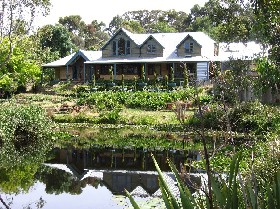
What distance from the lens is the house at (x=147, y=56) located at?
47.2 m

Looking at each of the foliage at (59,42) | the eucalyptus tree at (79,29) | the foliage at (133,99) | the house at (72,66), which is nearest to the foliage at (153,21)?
the eucalyptus tree at (79,29)

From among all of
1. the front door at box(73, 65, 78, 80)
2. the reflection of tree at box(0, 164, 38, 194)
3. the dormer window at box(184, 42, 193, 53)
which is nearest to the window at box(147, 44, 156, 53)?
the dormer window at box(184, 42, 193, 53)

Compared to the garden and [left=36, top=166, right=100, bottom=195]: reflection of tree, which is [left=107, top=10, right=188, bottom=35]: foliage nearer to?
the garden

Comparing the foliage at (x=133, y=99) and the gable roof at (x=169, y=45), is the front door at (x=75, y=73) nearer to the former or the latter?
the gable roof at (x=169, y=45)

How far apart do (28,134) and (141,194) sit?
1324 cm

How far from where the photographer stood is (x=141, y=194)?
564 inches

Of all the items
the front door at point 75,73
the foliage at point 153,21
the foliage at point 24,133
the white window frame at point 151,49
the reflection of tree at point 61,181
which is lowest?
the reflection of tree at point 61,181

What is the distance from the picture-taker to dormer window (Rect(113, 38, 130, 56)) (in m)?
51.0

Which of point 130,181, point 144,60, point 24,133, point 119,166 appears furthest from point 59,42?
point 130,181

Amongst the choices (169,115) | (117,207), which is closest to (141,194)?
(117,207)

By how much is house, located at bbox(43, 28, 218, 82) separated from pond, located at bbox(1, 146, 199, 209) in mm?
24297

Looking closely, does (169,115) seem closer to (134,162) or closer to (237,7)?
(237,7)

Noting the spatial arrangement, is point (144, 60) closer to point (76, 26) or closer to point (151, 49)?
point (151, 49)

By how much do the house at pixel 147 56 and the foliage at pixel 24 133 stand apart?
2193 cm
